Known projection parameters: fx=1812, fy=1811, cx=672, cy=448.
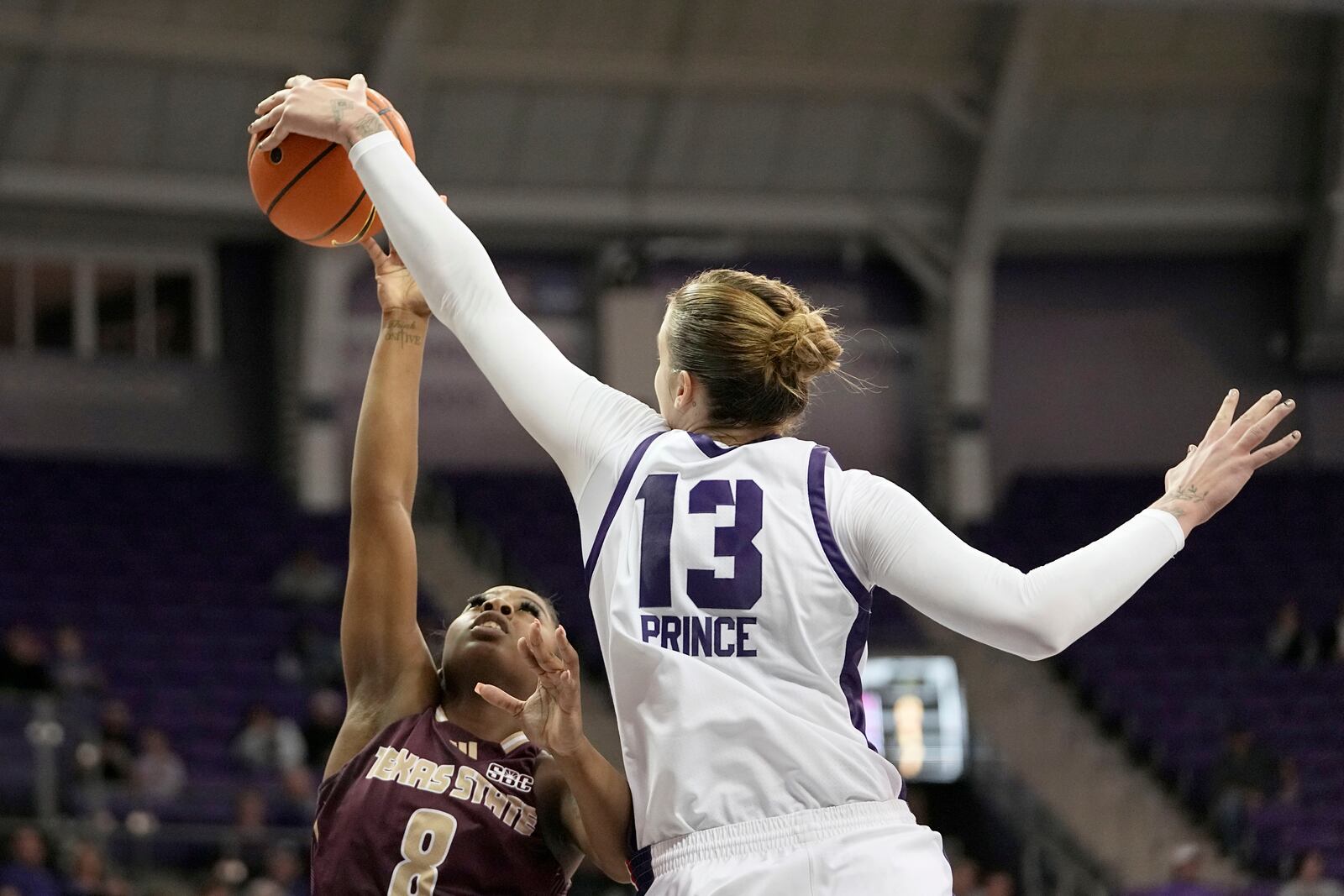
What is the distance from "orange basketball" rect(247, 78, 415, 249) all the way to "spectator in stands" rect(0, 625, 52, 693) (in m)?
8.88

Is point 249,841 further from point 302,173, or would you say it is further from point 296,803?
point 302,173

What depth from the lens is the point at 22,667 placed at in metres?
11.5

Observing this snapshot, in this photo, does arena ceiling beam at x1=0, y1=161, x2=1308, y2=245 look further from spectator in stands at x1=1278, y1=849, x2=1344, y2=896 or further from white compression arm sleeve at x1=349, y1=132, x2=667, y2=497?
white compression arm sleeve at x1=349, y1=132, x2=667, y2=497

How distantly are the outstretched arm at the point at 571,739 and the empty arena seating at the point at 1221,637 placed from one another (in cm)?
1074

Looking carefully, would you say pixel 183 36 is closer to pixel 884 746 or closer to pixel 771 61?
pixel 771 61

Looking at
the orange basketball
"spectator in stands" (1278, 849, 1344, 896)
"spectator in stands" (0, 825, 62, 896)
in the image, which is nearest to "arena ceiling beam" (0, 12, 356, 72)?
"spectator in stands" (0, 825, 62, 896)

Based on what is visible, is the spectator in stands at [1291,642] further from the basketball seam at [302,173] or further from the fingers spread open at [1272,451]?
the fingers spread open at [1272,451]

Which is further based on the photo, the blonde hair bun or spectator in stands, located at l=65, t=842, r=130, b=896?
spectator in stands, located at l=65, t=842, r=130, b=896

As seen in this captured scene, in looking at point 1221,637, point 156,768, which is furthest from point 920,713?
point 156,768

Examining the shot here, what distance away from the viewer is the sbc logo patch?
341 cm

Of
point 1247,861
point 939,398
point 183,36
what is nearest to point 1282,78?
Answer: point 939,398

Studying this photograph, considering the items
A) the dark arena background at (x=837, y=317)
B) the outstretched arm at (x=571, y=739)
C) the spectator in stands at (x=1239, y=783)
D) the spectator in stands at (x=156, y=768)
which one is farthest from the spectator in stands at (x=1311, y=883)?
the outstretched arm at (x=571, y=739)

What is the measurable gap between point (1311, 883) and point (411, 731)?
9.23 meters

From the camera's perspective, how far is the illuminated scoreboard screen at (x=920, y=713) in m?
15.5
